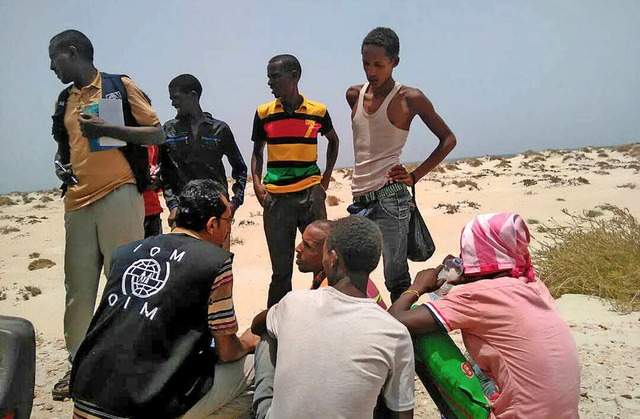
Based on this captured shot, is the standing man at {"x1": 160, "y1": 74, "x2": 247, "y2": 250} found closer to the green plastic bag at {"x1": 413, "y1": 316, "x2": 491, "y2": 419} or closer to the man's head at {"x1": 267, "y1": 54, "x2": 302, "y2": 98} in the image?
the man's head at {"x1": 267, "y1": 54, "x2": 302, "y2": 98}

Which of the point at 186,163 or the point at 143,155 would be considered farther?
the point at 186,163

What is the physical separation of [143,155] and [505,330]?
8.42 ft

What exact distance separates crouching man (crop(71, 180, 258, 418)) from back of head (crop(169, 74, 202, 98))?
7.42ft

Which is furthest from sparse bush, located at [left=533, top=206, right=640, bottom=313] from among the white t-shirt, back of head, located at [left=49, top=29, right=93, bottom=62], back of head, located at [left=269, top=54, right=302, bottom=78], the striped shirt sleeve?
back of head, located at [left=49, top=29, right=93, bottom=62]

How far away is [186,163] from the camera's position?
4207mm

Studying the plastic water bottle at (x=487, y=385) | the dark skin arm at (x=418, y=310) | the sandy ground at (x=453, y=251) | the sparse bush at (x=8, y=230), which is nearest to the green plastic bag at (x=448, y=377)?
the plastic water bottle at (x=487, y=385)

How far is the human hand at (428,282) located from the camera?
2580 mm

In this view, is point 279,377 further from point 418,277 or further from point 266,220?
point 266,220

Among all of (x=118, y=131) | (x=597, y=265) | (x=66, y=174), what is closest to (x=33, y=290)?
(x=66, y=174)

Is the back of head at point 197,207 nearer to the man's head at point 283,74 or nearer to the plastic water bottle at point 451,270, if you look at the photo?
the plastic water bottle at point 451,270

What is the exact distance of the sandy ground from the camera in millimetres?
3553

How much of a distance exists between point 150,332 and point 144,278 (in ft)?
0.72

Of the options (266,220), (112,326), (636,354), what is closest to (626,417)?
(636,354)

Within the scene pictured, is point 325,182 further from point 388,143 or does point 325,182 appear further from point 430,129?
point 430,129
